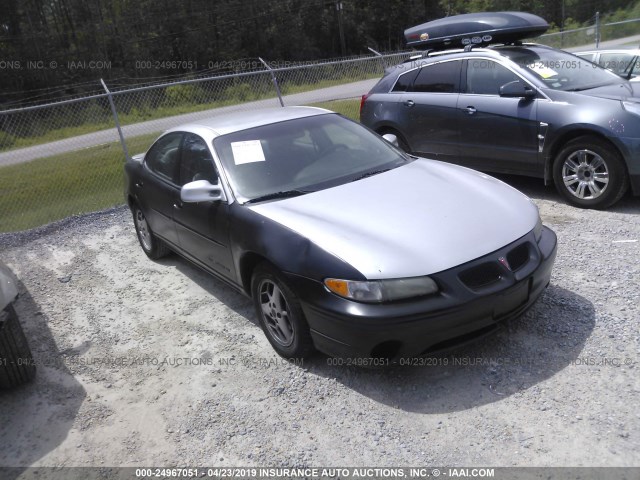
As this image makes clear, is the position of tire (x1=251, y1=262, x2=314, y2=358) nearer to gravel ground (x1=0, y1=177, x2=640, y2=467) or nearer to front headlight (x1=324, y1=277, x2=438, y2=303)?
gravel ground (x1=0, y1=177, x2=640, y2=467)

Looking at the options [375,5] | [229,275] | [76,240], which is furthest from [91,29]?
[229,275]

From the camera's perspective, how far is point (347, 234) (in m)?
3.44

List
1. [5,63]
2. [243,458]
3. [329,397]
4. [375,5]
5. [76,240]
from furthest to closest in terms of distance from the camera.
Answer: [375,5], [5,63], [76,240], [329,397], [243,458]

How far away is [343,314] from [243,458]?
3.11ft

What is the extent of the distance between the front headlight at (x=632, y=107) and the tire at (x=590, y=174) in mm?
368

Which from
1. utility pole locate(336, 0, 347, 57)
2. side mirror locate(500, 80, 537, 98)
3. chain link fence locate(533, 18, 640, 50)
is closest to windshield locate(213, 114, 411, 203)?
side mirror locate(500, 80, 537, 98)

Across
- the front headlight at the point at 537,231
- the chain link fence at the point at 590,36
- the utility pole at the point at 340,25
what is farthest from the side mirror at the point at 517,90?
the utility pole at the point at 340,25

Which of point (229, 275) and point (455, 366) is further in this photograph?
point (229, 275)

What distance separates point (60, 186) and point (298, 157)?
823cm

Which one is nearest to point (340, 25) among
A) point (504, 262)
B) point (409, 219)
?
point (409, 219)

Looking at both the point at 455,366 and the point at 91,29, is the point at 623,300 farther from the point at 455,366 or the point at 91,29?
the point at 91,29

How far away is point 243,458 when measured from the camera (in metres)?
3.08

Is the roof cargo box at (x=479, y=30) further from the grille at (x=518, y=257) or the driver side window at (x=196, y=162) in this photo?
the grille at (x=518, y=257)

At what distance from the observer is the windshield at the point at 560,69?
20.4 ft
